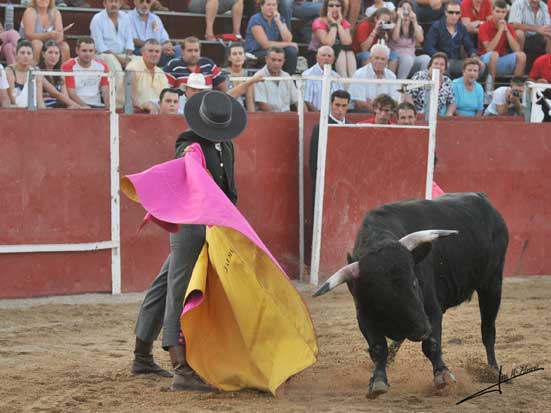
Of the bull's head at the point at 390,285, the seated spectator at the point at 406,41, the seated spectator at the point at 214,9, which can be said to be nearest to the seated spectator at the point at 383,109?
the seated spectator at the point at 406,41

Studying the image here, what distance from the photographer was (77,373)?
19.5 feet

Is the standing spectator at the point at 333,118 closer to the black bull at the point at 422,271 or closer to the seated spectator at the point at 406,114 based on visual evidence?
the seated spectator at the point at 406,114

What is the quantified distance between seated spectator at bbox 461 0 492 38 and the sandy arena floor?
19.3 ft

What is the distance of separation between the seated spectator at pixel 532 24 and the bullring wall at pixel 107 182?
406 cm

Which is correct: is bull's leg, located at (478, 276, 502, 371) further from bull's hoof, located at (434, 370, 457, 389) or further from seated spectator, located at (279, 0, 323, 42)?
seated spectator, located at (279, 0, 323, 42)

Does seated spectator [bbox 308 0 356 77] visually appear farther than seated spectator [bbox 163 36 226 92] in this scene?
Yes

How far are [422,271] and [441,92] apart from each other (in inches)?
255

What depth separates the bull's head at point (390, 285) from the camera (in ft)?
16.3

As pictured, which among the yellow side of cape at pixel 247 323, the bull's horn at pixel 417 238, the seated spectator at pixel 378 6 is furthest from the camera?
the seated spectator at pixel 378 6

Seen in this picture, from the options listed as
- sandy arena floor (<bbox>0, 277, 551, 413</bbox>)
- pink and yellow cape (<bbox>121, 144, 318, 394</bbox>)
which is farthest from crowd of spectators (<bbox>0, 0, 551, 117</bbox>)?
pink and yellow cape (<bbox>121, 144, 318, 394</bbox>)

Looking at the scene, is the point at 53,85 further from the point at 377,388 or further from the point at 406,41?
the point at 377,388

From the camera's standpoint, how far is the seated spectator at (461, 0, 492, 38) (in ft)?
46.7

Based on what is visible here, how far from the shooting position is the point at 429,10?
1422cm

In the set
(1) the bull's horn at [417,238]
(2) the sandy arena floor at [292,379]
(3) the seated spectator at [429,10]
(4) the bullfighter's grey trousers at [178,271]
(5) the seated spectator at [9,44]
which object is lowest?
(2) the sandy arena floor at [292,379]
